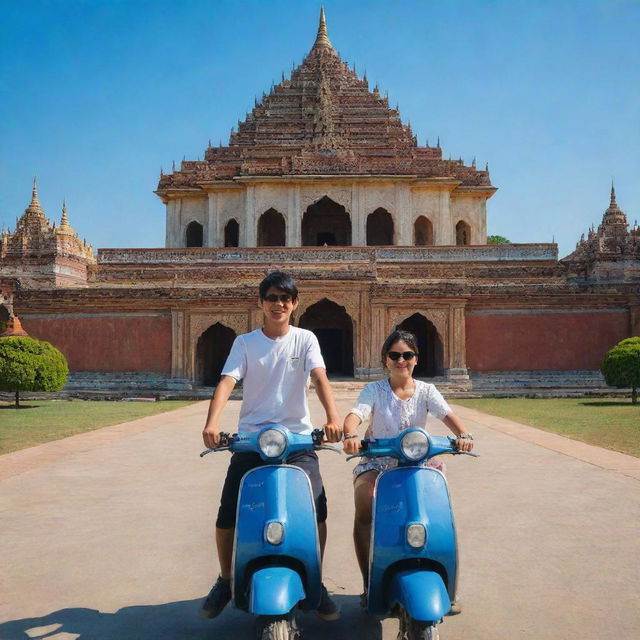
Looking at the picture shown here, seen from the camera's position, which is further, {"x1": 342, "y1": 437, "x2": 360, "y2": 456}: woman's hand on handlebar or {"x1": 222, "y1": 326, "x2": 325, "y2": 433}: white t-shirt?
{"x1": 222, "y1": 326, "x2": 325, "y2": 433}: white t-shirt

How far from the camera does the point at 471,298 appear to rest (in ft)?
81.8

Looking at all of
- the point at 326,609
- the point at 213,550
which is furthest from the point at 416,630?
the point at 213,550

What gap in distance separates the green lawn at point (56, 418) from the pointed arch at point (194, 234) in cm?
1746

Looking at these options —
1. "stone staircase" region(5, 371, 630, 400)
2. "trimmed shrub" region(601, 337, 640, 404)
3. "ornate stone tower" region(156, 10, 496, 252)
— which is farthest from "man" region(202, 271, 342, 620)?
"ornate stone tower" region(156, 10, 496, 252)

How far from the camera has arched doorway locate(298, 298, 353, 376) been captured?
2906 cm

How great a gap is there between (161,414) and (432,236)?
75.9 feet

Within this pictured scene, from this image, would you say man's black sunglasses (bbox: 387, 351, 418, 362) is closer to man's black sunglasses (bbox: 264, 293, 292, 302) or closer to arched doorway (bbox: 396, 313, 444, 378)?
man's black sunglasses (bbox: 264, 293, 292, 302)

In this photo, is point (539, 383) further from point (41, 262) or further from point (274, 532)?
point (274, 532)

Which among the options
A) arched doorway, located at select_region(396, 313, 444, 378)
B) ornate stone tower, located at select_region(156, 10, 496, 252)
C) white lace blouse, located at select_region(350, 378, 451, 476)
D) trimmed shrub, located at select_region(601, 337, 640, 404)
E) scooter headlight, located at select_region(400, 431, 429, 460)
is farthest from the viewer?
ornate stone tower, located at select_region(156, 10, 496, 252)

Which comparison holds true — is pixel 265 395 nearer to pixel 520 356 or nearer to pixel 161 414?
pixel 161 414

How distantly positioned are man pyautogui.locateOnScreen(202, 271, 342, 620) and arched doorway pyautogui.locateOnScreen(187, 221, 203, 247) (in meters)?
36.0

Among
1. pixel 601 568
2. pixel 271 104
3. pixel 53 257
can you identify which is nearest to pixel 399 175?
pixel 271 104

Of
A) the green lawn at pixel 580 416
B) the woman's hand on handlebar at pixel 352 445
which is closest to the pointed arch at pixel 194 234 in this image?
the green lawn at pixel 580 416

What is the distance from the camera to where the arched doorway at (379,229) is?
124 ft
